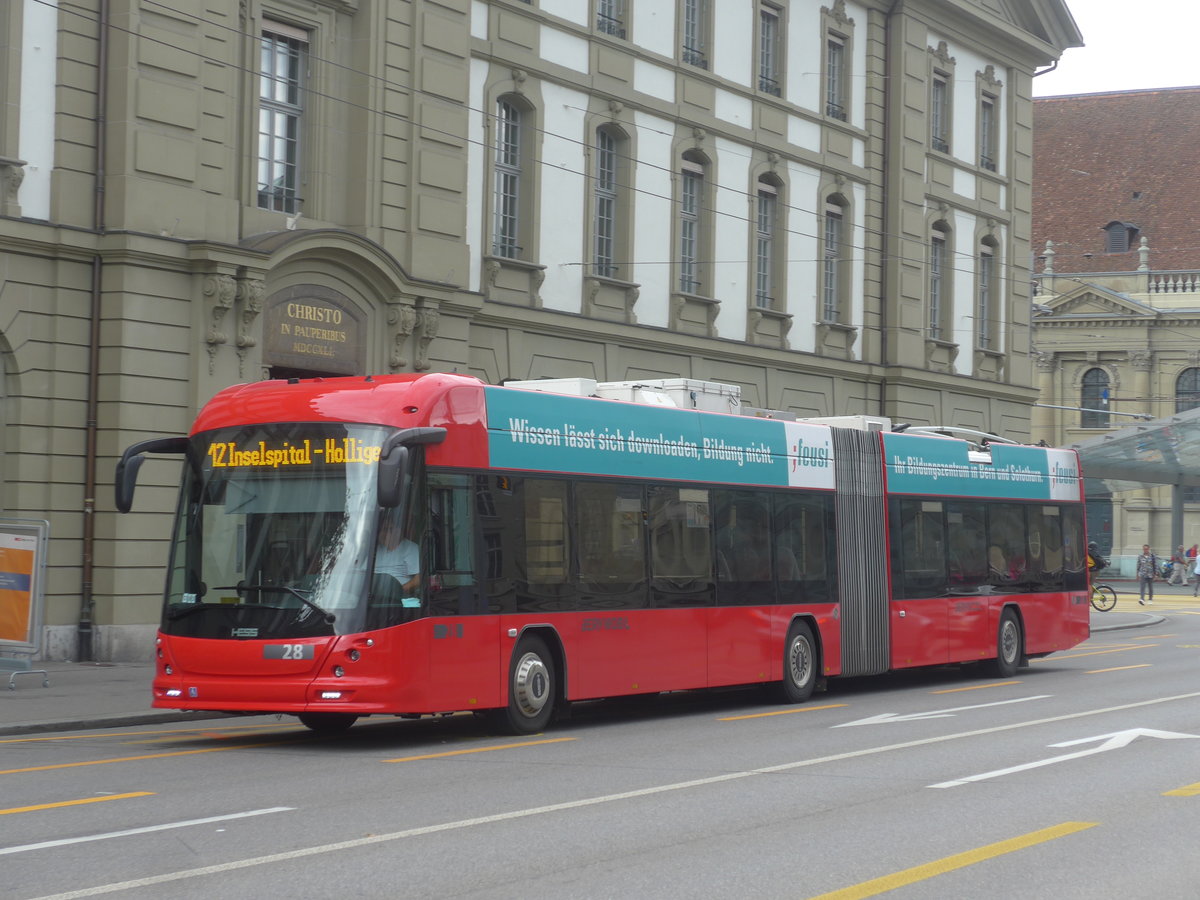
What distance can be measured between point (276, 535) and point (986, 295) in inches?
1227

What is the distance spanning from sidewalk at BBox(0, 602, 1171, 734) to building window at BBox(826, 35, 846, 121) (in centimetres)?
2039

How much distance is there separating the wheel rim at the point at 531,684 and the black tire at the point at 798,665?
4.40 m

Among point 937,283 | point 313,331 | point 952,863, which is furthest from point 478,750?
point 937,283

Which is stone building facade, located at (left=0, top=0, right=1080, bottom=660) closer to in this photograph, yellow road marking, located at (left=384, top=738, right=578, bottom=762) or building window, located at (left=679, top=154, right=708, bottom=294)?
building window, located at (left=679, top=154, right=708, bottom=294)

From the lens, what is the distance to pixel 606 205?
3014 cm

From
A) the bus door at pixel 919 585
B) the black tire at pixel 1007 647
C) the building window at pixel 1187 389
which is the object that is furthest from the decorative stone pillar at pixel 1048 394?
the bus door at pixel 919 585

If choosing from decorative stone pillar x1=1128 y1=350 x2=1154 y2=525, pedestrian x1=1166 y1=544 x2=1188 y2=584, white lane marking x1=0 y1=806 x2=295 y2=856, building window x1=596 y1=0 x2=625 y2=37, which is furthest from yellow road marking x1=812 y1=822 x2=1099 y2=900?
decorative stone pillar x1=1128 y1=350 x2=1154 y2=525

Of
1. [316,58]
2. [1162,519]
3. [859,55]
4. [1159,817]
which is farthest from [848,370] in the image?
[1162,519]

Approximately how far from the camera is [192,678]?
549 inches

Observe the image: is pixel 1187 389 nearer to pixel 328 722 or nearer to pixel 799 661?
pixel 799 661

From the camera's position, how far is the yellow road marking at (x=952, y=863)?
7.76 metres

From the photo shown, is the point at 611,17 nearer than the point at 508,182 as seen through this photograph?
No

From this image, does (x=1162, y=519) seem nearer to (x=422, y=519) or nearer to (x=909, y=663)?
(x=909, y=663)

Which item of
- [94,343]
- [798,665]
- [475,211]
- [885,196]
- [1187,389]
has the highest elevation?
[885,196]
